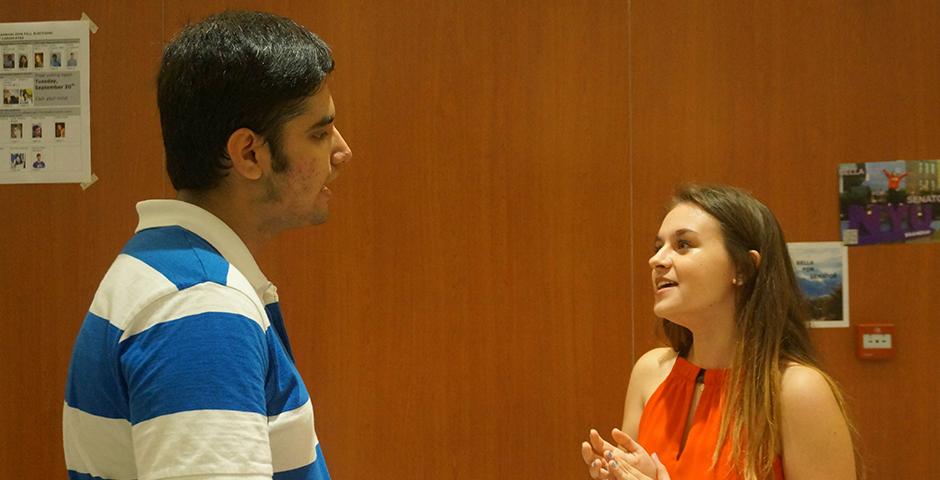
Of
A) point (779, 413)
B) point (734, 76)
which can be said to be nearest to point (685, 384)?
point (779, 413)

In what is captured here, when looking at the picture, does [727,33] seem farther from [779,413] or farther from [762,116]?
[779,413]

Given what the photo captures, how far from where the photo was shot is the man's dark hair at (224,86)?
3.47 ft

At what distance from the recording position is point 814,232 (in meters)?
2.84

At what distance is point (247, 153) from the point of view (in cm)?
109

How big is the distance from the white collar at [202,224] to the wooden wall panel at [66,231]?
6.45 feet

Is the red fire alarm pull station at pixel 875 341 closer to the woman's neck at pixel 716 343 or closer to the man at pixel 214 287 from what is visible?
the woman's neck at pixel 716 343

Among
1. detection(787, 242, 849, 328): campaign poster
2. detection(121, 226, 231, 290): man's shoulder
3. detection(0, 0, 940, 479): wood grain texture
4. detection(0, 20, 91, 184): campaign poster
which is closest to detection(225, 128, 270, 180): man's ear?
detection(121, 226, 231, 290): man's shoulder

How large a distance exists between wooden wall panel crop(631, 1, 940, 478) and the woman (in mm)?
726

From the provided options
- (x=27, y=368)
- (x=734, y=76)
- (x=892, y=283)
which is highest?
(x=734, y=76)

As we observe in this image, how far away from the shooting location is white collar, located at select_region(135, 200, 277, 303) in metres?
1.04

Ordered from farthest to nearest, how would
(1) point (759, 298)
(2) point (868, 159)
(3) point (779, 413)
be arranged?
(2) point (868, 159) < (1) point (759, 298) < (3) point (779, 413)

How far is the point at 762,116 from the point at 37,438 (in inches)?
101

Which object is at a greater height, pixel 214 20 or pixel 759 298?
pixel 214 20

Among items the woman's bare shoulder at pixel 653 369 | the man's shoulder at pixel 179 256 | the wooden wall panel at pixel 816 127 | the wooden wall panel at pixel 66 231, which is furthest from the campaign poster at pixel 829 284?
the man's shoulder at pixel 179 256
